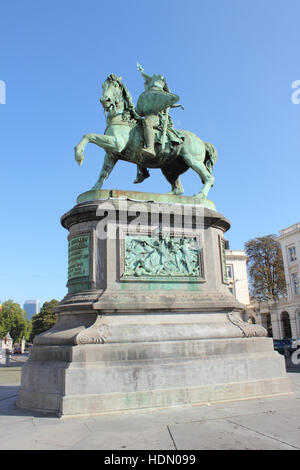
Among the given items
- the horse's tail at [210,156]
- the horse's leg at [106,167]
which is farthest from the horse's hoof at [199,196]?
the horse's leg at [106,167]

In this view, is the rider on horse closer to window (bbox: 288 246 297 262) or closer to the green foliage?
window (bbox: 288 246 297 262)

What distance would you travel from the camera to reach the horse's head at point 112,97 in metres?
10.1

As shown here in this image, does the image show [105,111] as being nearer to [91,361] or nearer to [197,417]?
[91,361]

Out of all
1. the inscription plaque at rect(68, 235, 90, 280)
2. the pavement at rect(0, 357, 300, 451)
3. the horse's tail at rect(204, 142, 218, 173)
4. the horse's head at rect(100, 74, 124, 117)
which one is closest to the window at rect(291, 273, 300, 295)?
the horse's tail at rect(204, 142, 218, 173)

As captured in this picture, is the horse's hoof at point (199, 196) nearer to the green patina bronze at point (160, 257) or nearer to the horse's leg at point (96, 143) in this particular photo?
the green patina bronze at point (160, 257)

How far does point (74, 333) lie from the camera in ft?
25.0

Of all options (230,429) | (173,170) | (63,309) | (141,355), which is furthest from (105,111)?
(230,429)

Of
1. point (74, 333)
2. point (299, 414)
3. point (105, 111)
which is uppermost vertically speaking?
point (105, 111)

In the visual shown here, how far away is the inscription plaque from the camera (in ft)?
28.5

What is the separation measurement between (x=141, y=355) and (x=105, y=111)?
6.63 meters

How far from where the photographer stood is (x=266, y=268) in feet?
172

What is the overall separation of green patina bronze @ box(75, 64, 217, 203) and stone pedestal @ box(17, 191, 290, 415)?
1.25 m

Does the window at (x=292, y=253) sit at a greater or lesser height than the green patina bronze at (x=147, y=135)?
greater
